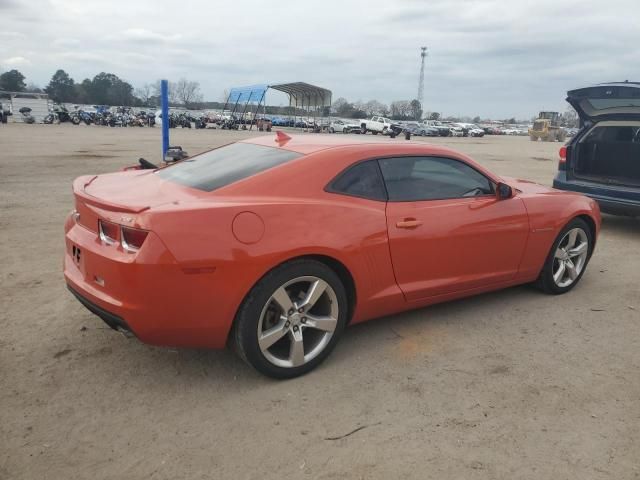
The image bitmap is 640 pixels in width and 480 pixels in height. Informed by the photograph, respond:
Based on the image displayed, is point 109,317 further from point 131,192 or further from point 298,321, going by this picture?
point 298,321

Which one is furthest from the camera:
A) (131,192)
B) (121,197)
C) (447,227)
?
(447,227)

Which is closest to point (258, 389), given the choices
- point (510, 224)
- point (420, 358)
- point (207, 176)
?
point (420, 358)

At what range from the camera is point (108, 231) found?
2.85 metres

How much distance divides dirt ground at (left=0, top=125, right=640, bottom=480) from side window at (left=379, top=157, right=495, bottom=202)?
100 cm

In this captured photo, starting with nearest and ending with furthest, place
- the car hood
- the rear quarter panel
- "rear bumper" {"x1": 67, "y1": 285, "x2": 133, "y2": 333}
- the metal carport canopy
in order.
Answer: "rear bumper" {"x1": 67, "y1": 285, "x2": 133, "y2": 333} → the car hood → the rear quarter panel → the metal carport canopy

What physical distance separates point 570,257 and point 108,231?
13.0ft

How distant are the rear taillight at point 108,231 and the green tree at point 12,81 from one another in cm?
9781

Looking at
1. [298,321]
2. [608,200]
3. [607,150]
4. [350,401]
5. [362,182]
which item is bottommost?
[350,401]

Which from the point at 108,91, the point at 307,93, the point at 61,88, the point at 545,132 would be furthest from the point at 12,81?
the point at 545,132

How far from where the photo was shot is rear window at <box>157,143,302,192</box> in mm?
3236

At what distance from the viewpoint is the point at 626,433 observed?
2682 millimetres

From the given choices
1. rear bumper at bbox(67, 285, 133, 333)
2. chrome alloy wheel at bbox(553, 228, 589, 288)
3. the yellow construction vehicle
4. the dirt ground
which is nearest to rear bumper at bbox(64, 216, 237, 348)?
rear bumper at bbox(67, 285, 133, 333)

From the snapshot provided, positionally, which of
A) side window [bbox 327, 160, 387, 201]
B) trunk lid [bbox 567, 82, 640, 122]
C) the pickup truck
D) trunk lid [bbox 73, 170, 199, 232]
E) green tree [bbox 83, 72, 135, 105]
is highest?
green tree [bbox 83, 72, 135, 105]

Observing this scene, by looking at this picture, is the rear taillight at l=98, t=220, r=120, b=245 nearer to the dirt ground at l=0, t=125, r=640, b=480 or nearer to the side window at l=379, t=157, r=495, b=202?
the dirt ground at l=0, t=125, r=640, b=480
